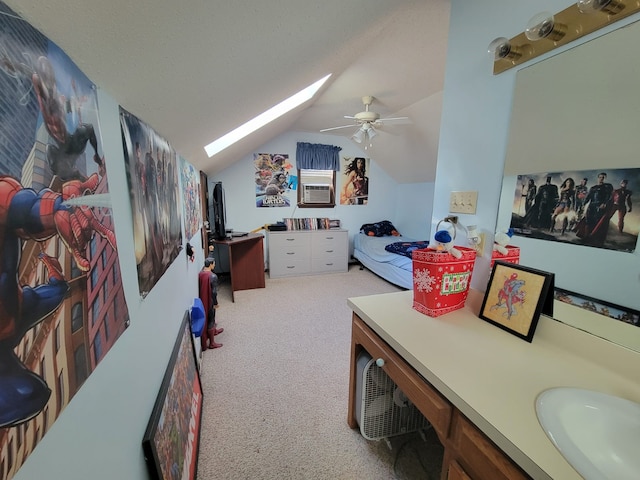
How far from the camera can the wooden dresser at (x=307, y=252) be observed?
4.15 m

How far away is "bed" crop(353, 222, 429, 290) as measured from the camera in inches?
138

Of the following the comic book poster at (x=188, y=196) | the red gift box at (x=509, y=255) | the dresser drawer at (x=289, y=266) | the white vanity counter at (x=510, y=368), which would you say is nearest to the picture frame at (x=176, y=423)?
the comic book poster at (x=188, y=196)

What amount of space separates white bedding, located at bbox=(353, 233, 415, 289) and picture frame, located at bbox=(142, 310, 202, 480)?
96.4 inches

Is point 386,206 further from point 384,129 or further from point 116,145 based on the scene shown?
point 116,145

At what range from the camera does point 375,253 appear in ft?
13.5

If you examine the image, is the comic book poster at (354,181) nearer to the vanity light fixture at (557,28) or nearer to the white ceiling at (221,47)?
the white ceiling at (221,47)

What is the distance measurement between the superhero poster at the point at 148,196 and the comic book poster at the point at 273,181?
303cm

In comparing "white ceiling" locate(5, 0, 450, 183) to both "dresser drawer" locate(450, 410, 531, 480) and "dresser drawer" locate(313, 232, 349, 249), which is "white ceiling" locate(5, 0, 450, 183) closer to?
"dresser drawer" locate(450, 410, 531, 480)

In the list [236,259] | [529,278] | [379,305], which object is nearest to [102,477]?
[379,305]

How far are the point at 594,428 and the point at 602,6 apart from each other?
1.26 meters

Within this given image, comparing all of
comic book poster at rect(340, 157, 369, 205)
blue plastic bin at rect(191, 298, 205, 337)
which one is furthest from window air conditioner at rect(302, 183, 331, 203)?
blue plastic bin at rect(191, 298, 205, 337)

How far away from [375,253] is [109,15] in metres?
3.95

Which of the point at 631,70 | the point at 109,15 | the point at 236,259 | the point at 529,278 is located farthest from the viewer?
the point at 236,259

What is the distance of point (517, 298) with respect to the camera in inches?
42.1
